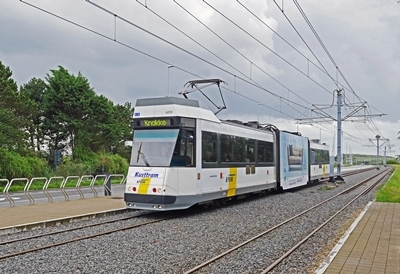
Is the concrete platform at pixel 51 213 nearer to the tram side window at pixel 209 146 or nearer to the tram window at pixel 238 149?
the tram side window at pixel 209 146

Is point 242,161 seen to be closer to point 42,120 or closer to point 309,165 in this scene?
point 309,165

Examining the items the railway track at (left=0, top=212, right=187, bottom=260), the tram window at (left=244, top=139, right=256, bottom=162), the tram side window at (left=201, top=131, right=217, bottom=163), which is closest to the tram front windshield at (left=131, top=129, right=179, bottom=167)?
the tram side window at (left=201, top=131, right=217, bottom=163)

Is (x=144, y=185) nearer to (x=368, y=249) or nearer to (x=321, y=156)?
(x=368, y=249)

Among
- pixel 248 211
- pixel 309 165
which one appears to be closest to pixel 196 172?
pixel 248 211

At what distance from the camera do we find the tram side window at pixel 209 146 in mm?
14767

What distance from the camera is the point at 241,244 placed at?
10000 mm

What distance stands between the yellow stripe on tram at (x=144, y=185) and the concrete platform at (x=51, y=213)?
1.65 m

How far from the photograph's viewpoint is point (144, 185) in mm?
13805

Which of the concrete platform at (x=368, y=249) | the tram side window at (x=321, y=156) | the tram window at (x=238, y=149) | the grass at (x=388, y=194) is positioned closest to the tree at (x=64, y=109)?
the tram side window at (x=321, y=156)

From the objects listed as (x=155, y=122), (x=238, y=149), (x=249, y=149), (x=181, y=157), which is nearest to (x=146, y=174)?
(x=181, y=157)

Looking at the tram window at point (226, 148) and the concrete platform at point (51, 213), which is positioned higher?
the tram window at point (226, 148)

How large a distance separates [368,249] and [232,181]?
8305mm

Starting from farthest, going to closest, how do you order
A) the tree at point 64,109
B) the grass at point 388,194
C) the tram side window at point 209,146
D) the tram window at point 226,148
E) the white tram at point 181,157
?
the tree at point 64,109
the grass at point 388,194
the tram window at point 226,148
the tram side window at point 209,146
the white tram at point 181,157

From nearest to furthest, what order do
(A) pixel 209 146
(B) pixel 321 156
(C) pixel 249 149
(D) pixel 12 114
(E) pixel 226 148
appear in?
(A) pixel 209 146 → (E) pixel 226 148 → (C) pixel 249 149 → (D) pixel 12 114 → (B) pixel 321 156
